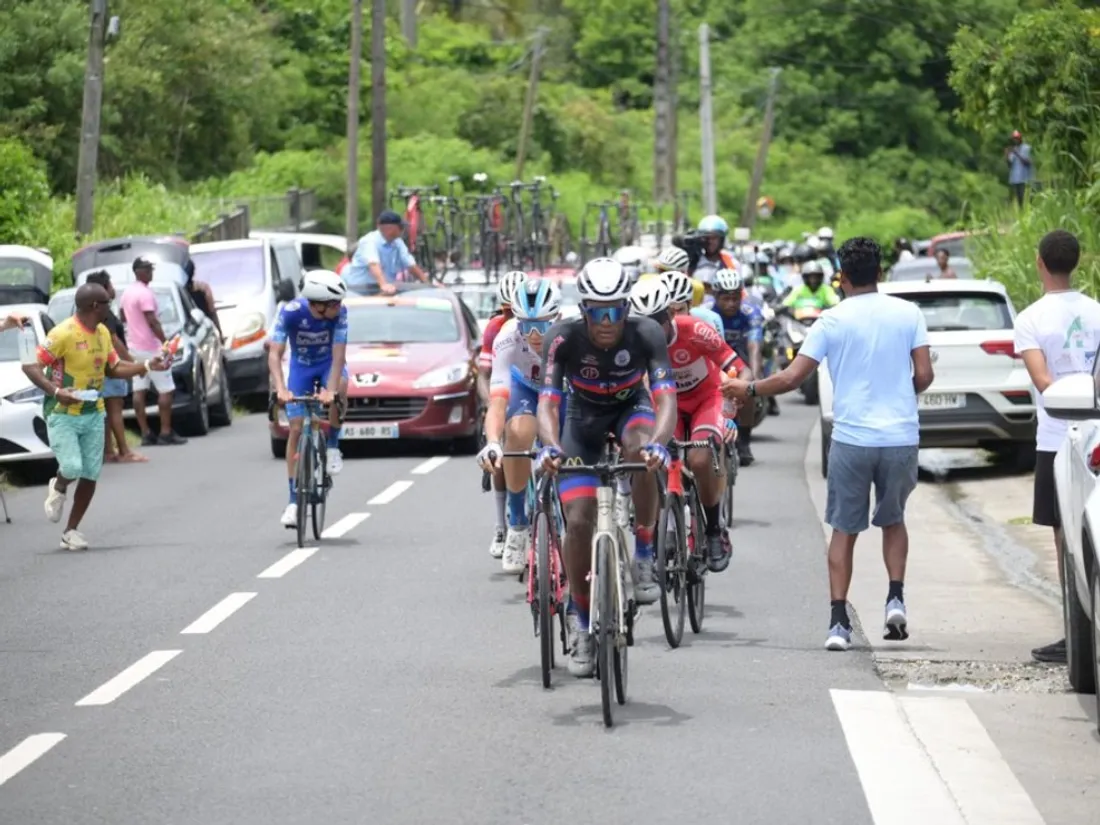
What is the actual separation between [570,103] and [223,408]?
51298 mm

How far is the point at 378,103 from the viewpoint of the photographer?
139 ft

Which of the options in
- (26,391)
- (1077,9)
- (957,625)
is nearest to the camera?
(957,625)

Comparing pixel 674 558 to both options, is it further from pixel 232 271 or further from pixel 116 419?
→ pixel 232 271

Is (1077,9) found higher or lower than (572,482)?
higher

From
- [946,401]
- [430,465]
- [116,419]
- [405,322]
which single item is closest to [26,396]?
[116,419]

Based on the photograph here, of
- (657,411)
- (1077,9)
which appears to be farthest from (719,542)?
(1077,9)

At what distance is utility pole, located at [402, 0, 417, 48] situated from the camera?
7450 centimetres

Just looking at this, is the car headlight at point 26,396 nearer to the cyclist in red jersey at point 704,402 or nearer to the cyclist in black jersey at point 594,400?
the cyclist in red jersey at point 704,402

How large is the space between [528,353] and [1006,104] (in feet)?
34.6

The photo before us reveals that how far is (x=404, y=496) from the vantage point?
62.0 ft

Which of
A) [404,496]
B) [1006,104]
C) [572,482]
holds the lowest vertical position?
[404,496]

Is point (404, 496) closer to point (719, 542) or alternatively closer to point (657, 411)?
point (719, 542)

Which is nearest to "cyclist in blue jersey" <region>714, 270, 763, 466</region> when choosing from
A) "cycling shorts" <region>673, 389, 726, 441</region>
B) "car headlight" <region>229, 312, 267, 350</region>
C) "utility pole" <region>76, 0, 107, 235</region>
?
"cycling shorts" <region>673, 389, 726, 441</region>

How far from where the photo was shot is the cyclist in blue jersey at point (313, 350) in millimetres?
15422
